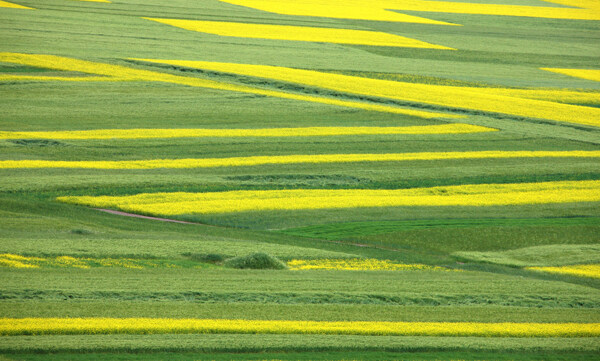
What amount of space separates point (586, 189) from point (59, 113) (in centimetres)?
2954

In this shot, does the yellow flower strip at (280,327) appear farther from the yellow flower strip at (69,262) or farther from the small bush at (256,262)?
the small bush at (256,262)

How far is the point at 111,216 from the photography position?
32844mm

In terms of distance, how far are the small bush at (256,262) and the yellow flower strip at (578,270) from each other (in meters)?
9.40

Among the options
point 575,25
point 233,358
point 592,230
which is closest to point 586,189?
point 592,230

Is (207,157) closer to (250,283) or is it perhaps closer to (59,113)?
(59,113)

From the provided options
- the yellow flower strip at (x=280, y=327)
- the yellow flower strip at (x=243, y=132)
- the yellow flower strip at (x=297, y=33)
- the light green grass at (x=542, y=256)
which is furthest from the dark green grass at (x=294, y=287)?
the yellow flower strip at (x=297, y=33)

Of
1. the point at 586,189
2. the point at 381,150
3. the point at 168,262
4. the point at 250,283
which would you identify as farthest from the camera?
the point at 381,150

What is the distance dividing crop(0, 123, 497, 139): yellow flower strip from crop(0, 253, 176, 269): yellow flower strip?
741 inches

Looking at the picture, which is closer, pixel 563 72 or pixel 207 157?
pixel 207 157

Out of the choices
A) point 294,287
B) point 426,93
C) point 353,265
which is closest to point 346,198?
point 353,265

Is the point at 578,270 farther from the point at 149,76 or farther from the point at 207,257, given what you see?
the point at 149,76

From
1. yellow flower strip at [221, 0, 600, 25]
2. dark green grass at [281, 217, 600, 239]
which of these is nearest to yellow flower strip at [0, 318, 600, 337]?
dark green grass at [281, 217, 600, 239]

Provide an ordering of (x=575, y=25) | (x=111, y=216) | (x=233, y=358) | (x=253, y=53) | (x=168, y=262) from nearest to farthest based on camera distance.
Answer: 1. (x=233, y=358)
2. (x=168, y=262)
3. (x=111, y=216)
4. (x=253, y=53)
5. (x=575, y=25)

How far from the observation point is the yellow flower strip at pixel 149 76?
55.8 metres
